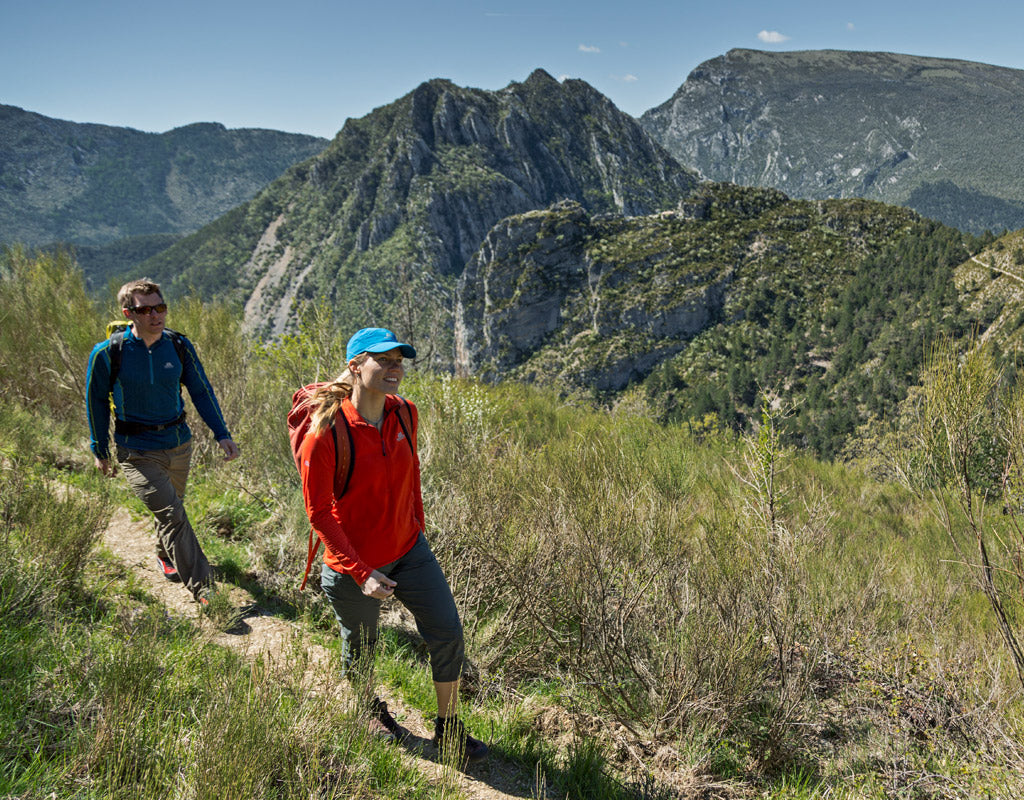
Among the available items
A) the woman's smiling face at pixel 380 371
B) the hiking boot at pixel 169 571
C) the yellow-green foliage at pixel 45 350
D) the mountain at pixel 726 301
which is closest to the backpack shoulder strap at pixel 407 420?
the woman's smiling face at pixel 380 371

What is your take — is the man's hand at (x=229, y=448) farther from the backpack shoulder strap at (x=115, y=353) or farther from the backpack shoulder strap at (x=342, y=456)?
the backpack shoulder strap at (x=342, y=456)

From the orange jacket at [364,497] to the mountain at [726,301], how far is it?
55712 millimetres

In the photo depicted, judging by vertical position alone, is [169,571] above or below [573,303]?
below

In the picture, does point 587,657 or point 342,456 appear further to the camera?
point 587,657

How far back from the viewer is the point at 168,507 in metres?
3.06

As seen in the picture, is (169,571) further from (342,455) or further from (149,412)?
(342,455)

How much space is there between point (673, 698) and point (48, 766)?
2.21 meters

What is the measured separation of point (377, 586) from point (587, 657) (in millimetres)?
1281

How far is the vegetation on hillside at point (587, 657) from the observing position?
5.46 feet

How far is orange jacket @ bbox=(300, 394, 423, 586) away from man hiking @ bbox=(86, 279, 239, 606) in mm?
1495

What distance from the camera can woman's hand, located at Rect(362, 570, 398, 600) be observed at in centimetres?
192

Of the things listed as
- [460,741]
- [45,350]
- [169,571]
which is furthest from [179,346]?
[45,350]

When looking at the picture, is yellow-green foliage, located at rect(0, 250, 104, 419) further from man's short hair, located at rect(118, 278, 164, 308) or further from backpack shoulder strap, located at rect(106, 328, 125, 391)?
man's short hair, located at rect(118, 278, 164, 308)

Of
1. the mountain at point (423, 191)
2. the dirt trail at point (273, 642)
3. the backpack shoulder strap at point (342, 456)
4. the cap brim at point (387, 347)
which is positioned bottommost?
the dirt trail at point (273, 642)
